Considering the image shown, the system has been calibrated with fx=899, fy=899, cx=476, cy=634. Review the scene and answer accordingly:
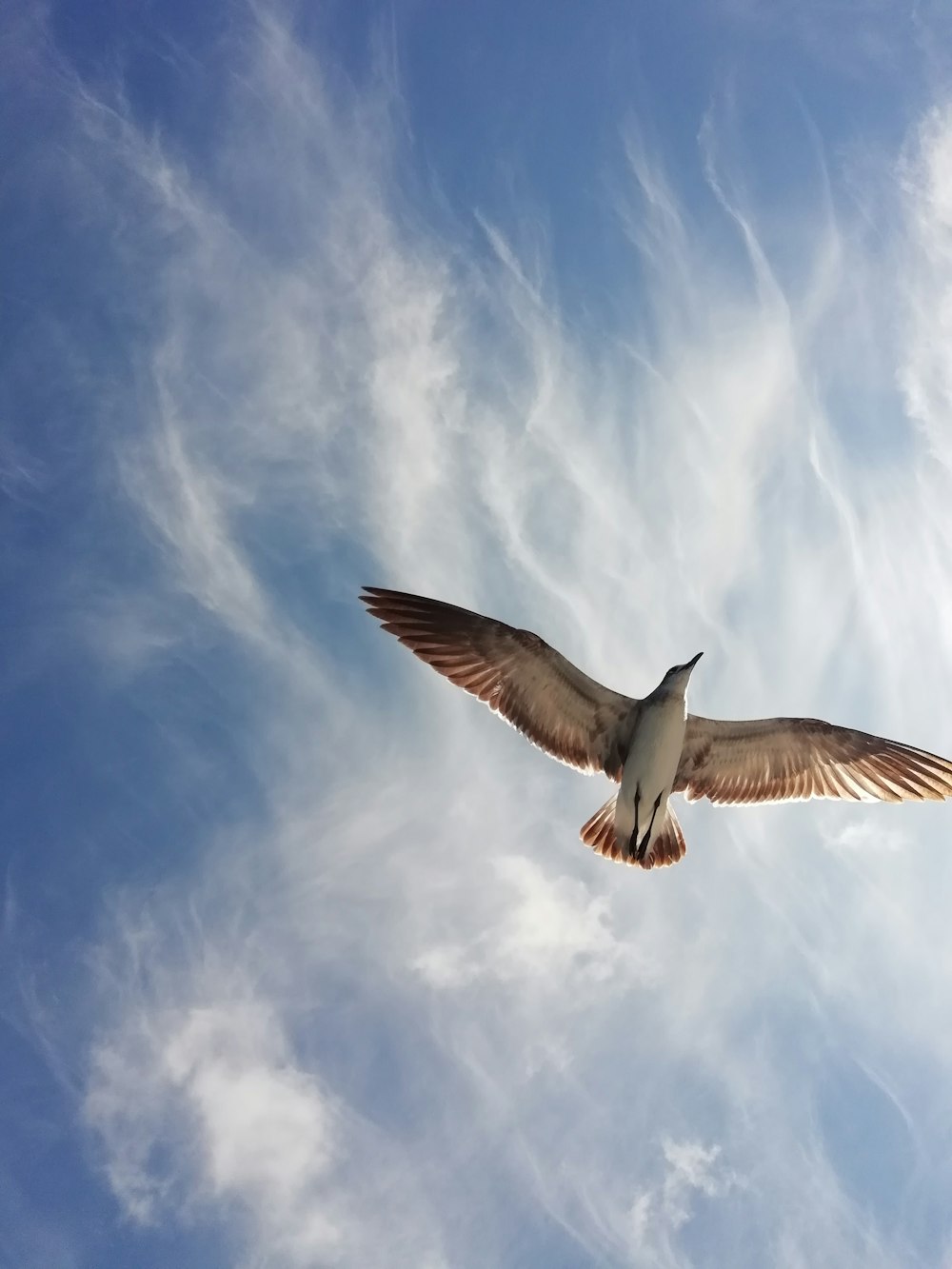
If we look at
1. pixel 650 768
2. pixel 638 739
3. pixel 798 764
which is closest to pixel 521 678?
pixel 638 739

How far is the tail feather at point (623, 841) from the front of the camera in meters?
10.9

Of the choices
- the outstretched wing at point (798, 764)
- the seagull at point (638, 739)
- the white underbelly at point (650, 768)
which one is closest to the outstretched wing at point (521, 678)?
the seagull at point (638, 739)

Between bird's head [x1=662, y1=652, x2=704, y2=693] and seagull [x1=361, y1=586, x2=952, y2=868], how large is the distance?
1 cm

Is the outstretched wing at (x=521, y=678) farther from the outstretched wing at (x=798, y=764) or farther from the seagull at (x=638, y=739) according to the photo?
the outstretched wing at (x=798, y=764)

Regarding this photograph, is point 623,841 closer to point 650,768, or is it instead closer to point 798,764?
point 650,768

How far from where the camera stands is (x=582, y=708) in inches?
437

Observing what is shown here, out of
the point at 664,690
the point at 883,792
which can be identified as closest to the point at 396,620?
the point at 664,690

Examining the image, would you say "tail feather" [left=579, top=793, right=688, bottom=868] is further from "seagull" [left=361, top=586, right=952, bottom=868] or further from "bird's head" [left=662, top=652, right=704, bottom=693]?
"bird's head" [left=662, top=652, right=704, bottom=693]

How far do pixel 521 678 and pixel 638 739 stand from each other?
1599 mm

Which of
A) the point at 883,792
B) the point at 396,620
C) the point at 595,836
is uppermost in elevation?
the point at 883,792

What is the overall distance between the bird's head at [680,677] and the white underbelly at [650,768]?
20 centimetres

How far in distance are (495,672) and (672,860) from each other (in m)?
3.13

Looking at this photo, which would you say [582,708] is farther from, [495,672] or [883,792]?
[883,792]

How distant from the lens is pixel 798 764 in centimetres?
1152
